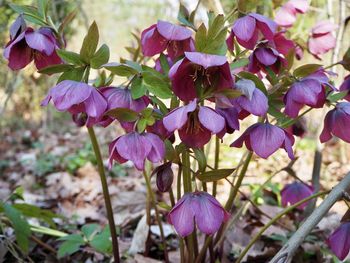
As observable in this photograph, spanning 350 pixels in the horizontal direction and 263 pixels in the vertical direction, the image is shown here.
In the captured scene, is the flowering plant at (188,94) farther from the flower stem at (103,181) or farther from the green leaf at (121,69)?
the flower stem at (103,181)

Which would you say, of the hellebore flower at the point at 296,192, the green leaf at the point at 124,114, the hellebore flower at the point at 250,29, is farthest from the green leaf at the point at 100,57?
the hellebore flower at the point at 296,192

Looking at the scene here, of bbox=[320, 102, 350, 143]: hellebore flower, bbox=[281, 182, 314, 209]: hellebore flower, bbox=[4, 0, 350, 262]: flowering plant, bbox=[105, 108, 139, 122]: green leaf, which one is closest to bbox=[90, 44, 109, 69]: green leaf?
bbox=[4, 0, 350, 262]: flowering plant

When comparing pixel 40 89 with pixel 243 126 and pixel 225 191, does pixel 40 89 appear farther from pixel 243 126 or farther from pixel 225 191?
pixel 225 191

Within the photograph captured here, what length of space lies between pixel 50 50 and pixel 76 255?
748 mm

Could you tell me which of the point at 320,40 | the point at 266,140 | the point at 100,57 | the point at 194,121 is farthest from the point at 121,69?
the point at 320,40

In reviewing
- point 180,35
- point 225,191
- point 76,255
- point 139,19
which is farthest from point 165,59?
point 139,19

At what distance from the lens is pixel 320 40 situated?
1106mm

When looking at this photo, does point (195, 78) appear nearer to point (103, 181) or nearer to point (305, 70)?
point (305, 70)

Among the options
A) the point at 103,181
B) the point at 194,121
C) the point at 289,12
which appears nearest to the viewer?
the point at 194,121

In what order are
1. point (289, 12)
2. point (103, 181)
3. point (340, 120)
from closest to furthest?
point (340, 120) → point (103, 181) → point (289, 12)

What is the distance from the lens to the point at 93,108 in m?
0.69

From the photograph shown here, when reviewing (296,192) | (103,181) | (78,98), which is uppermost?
(78,98)

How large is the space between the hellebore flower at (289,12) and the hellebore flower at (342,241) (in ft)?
1.60

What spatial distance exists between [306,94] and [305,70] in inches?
2.7
